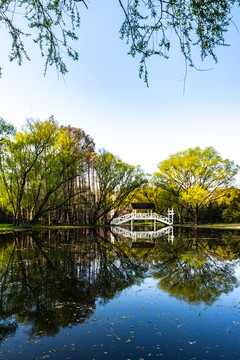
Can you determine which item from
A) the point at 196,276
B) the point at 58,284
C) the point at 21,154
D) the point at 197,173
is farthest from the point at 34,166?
the point at 197,173

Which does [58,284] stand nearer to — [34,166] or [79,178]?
[34,166]

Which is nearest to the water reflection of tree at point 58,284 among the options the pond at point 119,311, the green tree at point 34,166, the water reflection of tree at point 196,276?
the pond at point 119,311

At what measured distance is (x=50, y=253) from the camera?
12.9 metres

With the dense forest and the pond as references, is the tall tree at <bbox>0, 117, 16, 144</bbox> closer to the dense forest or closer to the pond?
the dense forest

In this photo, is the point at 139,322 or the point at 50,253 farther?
the point at 50,253

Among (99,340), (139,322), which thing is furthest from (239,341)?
(99,340)

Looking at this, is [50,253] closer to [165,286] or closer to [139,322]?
[165,286]

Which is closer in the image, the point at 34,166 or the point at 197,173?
the point at 34,166

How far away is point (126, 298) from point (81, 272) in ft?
10.0

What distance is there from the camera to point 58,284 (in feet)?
24.5

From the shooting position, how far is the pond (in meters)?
3.95

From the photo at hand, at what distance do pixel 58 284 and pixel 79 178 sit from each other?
32581mm

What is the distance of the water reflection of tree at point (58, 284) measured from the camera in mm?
5211

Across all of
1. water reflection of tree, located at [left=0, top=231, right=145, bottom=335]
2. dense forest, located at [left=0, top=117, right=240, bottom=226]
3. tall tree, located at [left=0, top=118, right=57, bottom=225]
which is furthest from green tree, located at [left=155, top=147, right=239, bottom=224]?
water reflection of tree, located at [left=0, top=231, right=145, bottom=335]
